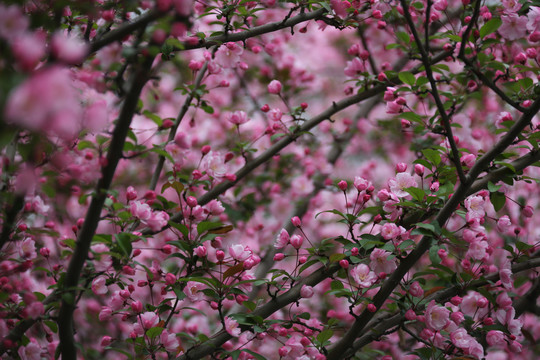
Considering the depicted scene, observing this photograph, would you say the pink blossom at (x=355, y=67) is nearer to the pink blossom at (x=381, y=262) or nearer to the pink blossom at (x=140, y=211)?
the pink blossom at (x=381, y=262)

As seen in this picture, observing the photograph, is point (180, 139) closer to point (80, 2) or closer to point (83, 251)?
point (83, 251)

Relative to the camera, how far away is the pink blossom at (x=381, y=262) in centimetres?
139

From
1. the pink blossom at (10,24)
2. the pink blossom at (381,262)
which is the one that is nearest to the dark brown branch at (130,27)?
the pink blossom at (10,24)

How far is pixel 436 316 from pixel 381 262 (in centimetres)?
23

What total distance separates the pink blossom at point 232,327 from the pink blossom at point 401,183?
62cm

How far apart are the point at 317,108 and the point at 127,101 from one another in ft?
11.3

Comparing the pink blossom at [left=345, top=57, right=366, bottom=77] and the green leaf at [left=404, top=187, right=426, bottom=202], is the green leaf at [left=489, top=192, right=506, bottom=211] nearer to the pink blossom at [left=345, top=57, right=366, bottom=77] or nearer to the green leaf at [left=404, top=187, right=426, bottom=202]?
the green leaf at [left=404, top=187, right=426, bottom=202]

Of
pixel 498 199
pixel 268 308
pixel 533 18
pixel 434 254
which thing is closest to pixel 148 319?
pixel 268 308

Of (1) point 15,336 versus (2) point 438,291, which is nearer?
(1) point 15,336

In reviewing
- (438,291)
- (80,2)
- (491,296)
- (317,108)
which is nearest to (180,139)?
(80,2)

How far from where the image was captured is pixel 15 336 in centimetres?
126

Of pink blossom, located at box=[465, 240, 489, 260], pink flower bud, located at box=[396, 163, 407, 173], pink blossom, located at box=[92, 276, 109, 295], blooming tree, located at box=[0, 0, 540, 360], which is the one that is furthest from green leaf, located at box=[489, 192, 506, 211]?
pink blossom, located at box=[92, 276, 109, 295]

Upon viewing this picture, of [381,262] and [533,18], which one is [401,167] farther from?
[533,18]

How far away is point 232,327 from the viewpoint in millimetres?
1421
